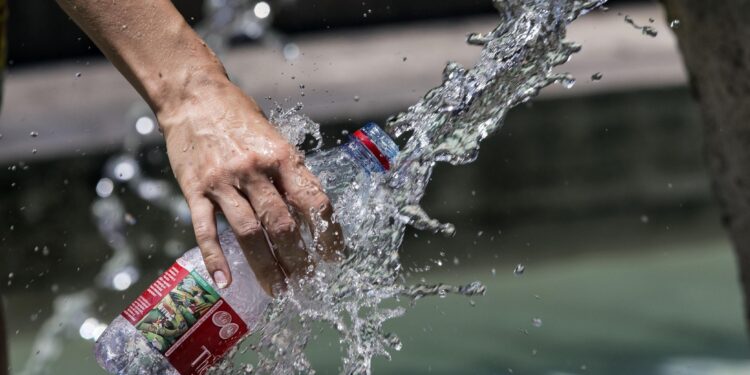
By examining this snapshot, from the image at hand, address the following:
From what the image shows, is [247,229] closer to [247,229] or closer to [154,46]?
[247,229]

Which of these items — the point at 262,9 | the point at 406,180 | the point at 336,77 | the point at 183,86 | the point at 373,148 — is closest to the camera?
the point at 183,86

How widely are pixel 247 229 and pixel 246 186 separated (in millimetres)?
53

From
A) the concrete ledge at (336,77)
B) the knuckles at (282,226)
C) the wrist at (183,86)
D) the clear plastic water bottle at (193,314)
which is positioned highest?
the wrist at (183,86)

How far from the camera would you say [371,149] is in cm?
184

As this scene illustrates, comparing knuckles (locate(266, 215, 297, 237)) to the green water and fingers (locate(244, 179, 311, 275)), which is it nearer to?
fingers (locate(244, 179, 311, 275))

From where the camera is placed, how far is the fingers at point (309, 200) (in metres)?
1.63

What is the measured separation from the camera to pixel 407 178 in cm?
203

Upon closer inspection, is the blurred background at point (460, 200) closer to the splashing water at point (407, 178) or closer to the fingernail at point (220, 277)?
the splashing water at point (407, 178)

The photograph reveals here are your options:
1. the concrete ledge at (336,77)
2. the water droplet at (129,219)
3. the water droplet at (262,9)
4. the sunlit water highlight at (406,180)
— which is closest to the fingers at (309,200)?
the sunlit water highlight at (406,180)

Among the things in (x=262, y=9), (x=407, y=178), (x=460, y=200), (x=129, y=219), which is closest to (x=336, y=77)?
(x=262, y=9)

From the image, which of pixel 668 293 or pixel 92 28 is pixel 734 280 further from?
pixel 92 28

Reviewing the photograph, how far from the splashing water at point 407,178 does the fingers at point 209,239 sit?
0.13 metres

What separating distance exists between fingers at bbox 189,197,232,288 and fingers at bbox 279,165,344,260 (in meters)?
A: 0.10

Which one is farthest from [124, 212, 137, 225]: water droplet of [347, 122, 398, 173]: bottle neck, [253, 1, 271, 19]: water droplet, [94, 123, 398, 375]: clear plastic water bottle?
[347, 122, 398, 173]: bottle neck
